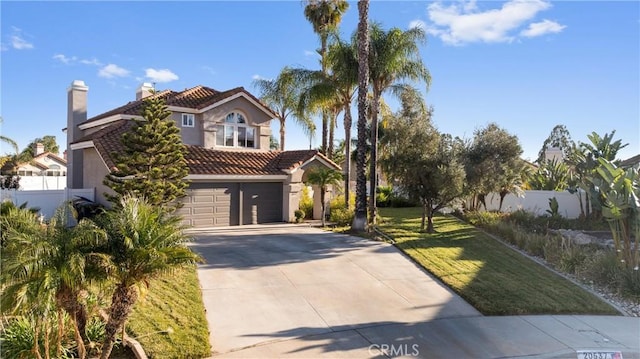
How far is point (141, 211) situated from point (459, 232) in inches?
610

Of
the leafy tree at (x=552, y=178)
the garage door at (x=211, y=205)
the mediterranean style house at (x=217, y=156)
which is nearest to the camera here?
the garage door at (x=211, y=205)

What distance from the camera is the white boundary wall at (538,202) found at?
2403 centimetres

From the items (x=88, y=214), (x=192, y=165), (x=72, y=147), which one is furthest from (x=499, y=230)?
(x=72, y=147)

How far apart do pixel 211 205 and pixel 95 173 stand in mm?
5827

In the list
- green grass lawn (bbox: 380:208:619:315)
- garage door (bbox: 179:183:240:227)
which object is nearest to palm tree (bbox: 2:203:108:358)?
green grass lawn (bbox: 380:208:619:315)

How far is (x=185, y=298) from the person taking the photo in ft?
30.5

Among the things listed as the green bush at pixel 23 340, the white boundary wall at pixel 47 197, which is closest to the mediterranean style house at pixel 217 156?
the white boundary wall at pixel 47 197

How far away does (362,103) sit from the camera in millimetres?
17938

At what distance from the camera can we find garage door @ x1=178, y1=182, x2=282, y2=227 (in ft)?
60.6

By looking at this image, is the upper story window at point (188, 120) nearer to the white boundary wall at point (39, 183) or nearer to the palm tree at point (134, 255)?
the palm tree at point (134, 255)

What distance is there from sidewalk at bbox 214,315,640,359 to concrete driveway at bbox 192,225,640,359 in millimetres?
19

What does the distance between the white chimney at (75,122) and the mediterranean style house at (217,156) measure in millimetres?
44

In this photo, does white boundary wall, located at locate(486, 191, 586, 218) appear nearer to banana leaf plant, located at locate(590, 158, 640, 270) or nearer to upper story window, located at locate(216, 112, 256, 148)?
banana leaf plant, located at locate(590, 158, 640, 270)

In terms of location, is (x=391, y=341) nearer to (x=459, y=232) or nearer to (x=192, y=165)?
(x=459, y=232)
